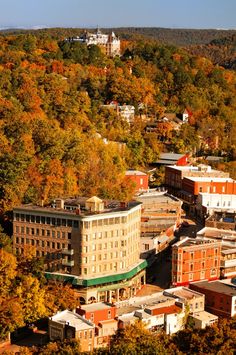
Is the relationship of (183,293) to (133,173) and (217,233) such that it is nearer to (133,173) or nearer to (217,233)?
(217,233)

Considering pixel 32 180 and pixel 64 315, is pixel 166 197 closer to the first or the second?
pixel 32 180

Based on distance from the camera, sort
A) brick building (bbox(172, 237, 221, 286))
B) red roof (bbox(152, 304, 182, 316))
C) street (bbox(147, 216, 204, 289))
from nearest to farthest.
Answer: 1. red roof (bbox(152, 304, 182, 316))
2. brick building (bbox(172, 237, 221, 286))
3. street (bbox(147, 216, 204, 289))

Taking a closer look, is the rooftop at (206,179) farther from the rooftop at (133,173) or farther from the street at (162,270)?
the street at (162,270)

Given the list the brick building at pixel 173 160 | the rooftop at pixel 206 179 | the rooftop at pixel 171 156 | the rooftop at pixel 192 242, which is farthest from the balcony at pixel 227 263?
the rooftop at pixel 171 156

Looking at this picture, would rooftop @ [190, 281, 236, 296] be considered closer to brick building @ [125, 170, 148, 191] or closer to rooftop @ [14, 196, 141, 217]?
rooftop @ [14, 196, 141, 217]

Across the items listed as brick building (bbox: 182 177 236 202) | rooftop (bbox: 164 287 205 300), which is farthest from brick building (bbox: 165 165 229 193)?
rooftop (bbox: 164 287 205 300)

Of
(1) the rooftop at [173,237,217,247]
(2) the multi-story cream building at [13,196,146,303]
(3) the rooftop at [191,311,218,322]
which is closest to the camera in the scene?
(3) the rooftop at [191,311,218,322]
